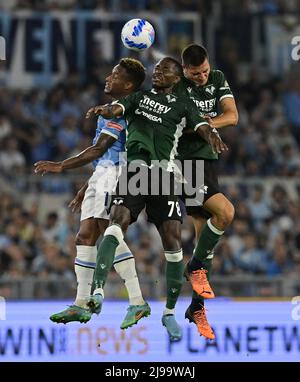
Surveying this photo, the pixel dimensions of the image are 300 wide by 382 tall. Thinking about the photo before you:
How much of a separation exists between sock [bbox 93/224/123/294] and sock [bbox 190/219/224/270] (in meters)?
1.13

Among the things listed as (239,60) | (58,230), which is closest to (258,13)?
(239,60)

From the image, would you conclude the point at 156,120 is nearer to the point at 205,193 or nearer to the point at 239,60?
the point at 205,193

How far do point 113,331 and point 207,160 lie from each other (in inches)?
75.8

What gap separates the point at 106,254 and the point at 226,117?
1.89 meters

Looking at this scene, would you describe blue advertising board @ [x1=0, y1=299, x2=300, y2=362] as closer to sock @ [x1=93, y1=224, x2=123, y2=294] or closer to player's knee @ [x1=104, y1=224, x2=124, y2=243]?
sock @ [x1=93, y1=224, x2=123, y2=294]

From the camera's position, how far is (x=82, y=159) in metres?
12.0

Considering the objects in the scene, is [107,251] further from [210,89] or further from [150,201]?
[210,89]

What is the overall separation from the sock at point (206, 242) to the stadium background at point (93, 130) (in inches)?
131

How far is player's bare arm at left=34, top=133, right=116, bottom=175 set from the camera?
38.8 feet

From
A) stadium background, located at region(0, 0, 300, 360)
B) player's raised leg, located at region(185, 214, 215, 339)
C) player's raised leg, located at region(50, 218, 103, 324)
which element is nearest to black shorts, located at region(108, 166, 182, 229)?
player's raised leg, located at region(50, 218, 103, 324)

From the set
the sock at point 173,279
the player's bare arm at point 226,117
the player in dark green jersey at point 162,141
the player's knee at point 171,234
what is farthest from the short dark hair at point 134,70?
the sock at point 173,279

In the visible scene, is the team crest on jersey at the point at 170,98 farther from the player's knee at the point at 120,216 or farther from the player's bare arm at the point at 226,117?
the player's knee at the point at 120,216

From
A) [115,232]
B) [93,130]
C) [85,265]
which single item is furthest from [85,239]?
[93,130]

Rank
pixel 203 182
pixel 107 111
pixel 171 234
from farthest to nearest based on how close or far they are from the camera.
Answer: pixel 203 182 → pixel 171 234 → pixel 107 111
